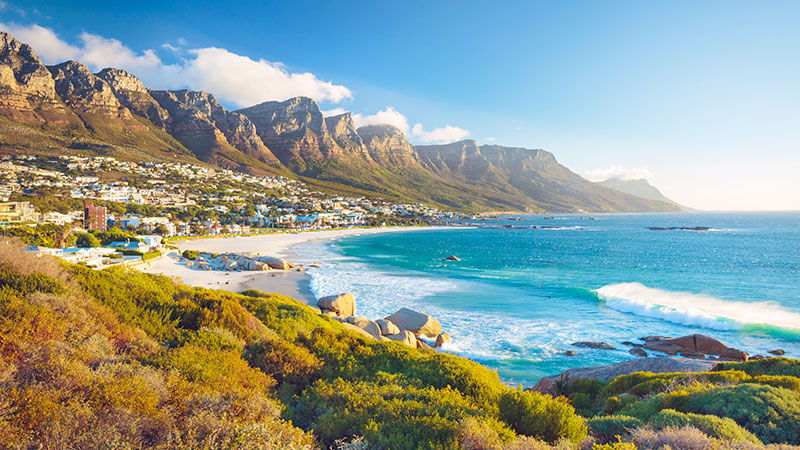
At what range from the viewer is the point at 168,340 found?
773 centimetres

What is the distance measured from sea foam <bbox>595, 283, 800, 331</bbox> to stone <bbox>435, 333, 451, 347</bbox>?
1691 centimetres

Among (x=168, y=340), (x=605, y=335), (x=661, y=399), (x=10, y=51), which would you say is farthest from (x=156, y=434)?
(x=10, y=51)

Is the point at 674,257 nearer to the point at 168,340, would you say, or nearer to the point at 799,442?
the point at 799,442

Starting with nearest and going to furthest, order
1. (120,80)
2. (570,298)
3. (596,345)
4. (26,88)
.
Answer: (596,345) → (570,298) → (26,88) → (120,80)

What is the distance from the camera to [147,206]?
9338 centimetres

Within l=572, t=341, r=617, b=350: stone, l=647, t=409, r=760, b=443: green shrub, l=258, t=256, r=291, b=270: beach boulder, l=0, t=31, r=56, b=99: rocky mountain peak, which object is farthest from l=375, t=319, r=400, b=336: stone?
l=0, t=31, r=56, b=99: rocky mountain peak

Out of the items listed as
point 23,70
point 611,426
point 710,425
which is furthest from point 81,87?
point 710,425

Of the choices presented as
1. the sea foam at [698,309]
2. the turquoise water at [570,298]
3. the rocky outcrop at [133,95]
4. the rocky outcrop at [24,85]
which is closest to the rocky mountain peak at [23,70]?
the rocky outcrop at [24,85]

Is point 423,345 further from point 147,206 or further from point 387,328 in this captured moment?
point 147,206

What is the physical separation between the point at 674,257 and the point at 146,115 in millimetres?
199195

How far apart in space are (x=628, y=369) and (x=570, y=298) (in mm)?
20683

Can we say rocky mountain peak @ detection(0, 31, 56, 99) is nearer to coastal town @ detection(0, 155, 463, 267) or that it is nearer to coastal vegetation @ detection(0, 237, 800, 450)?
coastal town @ detection(0, 155, 463, 267)

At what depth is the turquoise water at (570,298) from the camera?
2125 centimetres

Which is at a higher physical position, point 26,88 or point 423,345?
point 26,88
